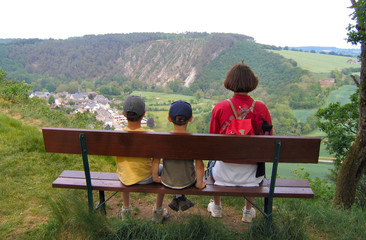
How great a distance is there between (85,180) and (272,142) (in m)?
1.52

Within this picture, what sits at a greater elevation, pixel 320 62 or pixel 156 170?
pixel 156 170

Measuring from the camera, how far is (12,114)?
19.8 ft

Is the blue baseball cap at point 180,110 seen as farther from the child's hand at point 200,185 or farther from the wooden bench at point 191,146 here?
the child's hand at point 200,185

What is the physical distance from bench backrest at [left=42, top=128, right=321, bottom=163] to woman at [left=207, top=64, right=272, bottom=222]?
24cm

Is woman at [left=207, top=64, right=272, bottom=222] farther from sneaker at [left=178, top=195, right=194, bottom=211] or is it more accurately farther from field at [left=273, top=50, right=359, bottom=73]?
field at [left=273, top=50, right=359, bottom=73]

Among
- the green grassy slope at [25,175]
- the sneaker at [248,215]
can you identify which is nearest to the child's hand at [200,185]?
the sneaker at [248,215]

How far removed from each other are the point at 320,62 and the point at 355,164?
169 feet

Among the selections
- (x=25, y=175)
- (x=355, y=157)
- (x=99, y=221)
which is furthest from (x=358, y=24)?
(x=25, y=175)

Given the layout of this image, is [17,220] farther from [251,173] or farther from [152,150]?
[251,173]

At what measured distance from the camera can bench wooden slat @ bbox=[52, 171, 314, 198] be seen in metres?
2.04

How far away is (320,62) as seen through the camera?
4894cm

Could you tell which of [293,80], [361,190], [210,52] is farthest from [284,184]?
[210,52]

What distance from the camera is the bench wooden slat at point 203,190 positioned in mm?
2041

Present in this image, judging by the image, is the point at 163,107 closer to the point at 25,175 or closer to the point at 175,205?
the point at 25,175
